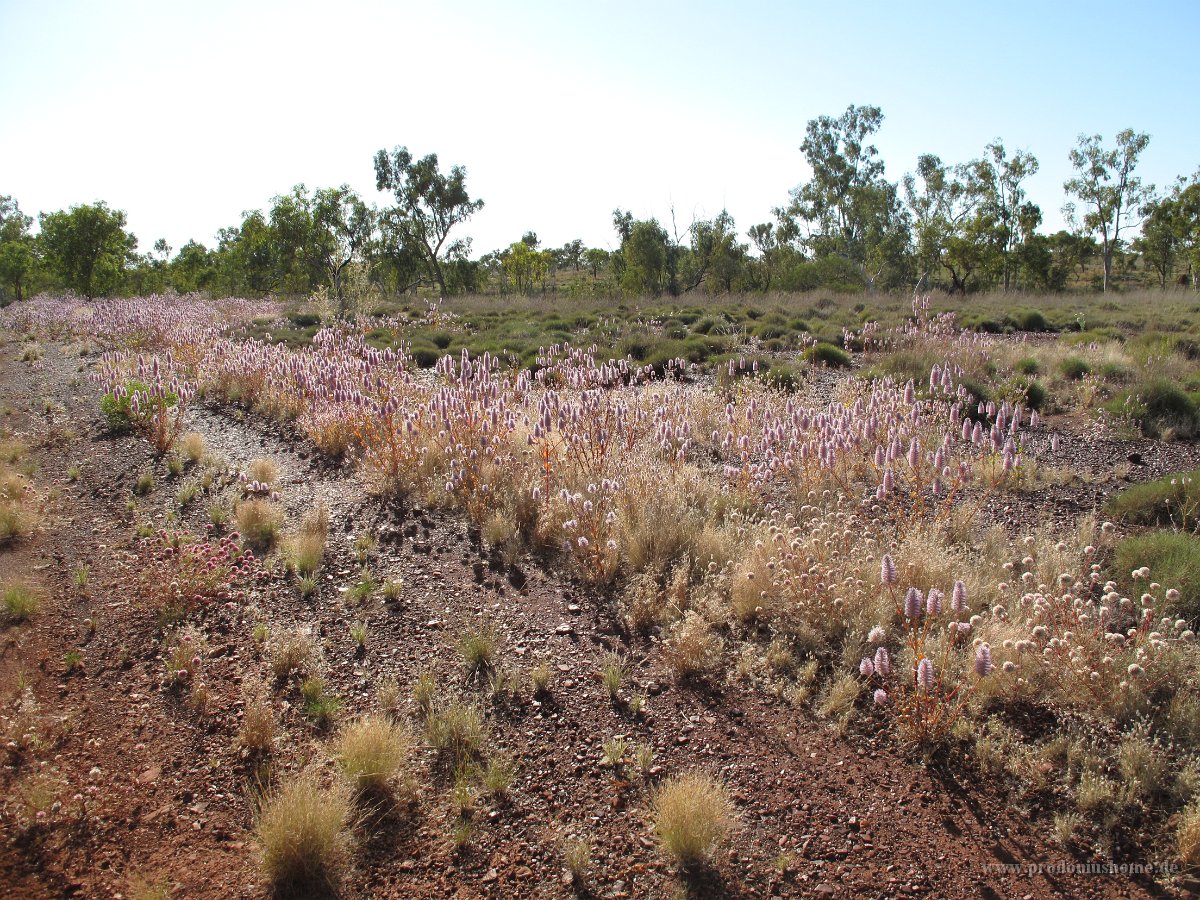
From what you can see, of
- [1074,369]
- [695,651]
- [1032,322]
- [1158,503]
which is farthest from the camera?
[1032,322]

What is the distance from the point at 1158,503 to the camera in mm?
5215

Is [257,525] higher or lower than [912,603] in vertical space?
lower

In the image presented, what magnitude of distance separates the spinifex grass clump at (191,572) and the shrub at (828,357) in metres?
11.3

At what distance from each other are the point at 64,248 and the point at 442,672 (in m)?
41.7

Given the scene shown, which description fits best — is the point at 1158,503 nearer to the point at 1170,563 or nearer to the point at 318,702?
the point at 1170,563

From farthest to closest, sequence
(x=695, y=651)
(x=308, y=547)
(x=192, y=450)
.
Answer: (x=192, y=450) → (x=308, y=547) → (x=695, y=651)

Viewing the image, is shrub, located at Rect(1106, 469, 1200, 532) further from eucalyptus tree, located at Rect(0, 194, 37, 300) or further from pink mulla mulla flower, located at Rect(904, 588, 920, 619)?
eucalyptus tree, located at Rect(0, 194, 37, 300)

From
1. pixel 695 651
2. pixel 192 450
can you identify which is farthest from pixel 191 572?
pixel 192 450

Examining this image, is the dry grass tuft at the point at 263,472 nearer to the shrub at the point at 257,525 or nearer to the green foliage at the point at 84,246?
the shrub at the point at 257,525

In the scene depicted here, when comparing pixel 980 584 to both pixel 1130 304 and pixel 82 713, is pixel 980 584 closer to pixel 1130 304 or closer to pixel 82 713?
pixel 82 713

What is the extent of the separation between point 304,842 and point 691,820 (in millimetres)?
1428

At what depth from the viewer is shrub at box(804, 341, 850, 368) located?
Result: 13445 millimetres

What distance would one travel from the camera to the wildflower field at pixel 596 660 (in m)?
2.49

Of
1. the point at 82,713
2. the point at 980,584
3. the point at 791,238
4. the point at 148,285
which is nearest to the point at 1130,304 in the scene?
the point at 791,238
